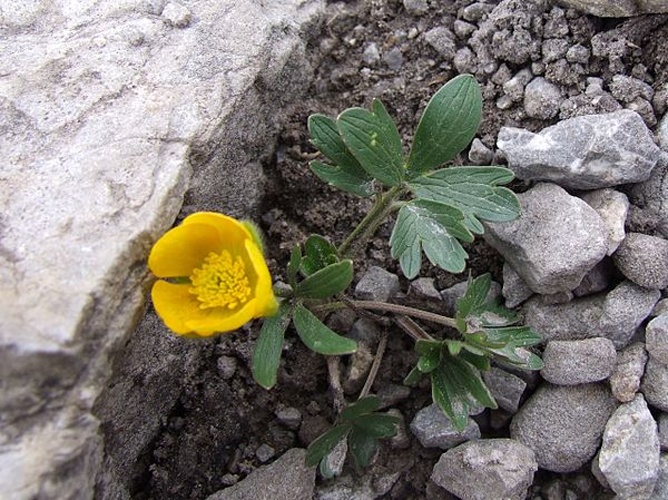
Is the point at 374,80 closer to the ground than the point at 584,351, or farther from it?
farther from it

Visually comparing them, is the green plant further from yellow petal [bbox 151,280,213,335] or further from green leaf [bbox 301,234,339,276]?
yellow petal [bbox 151,280,213,335]

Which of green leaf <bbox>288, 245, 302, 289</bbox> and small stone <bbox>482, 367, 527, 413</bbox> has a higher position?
green leaf <bbox>288, 245, 302, 289</bbox>

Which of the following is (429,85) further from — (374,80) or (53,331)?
(53,331)

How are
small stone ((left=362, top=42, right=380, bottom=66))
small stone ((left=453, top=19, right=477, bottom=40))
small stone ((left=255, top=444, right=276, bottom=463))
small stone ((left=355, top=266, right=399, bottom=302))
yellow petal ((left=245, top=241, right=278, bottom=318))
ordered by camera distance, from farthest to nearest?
small stone ((left=362, top=42, right=380, bottom=66)) < small stone ((left=453, top=19, right=477, bottom=40)) < small stone ((left=355, top=266, right=399, bottom=302)) < small stone ((left=255, top=444, right=276, bottom=463)) < yellow petal ((left=245, top=241, right=278, bottom=318))

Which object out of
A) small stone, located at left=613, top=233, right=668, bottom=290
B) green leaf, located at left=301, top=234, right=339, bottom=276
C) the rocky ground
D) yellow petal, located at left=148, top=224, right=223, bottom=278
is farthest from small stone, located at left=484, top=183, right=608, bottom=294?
yellow petal, located at left=148, top=224, right=223, bottom=278

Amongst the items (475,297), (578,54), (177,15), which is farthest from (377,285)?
(177,15)

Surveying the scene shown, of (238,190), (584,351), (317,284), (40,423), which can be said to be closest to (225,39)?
(238,190)

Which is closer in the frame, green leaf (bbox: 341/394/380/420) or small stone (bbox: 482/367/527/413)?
green leaf (bbox: 341/394/380/420)
